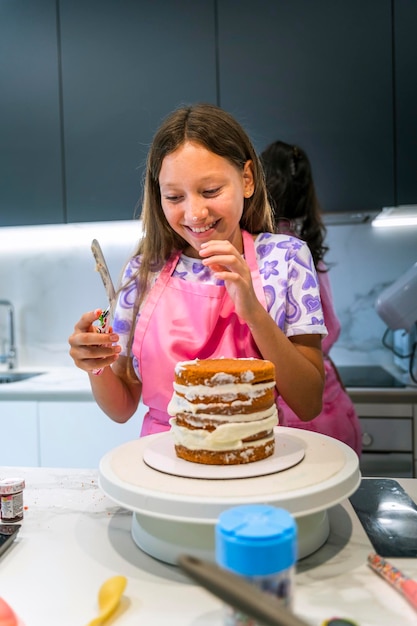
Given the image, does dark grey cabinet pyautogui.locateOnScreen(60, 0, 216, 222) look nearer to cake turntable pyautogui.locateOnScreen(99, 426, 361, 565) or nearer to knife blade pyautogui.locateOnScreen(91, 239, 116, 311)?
knife blade pyautogui.locateOnScreen(91, 239, 116, 311)

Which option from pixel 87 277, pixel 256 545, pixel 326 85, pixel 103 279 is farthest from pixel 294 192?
pixel 256 545

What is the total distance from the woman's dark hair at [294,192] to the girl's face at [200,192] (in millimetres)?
738

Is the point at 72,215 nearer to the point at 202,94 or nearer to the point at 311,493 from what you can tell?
the point at 202,94

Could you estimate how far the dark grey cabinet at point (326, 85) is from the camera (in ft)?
7.20

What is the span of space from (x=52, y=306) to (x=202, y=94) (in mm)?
1237

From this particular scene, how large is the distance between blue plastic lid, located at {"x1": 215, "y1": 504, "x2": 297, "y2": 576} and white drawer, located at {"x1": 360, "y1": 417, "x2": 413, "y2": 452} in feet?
5.30

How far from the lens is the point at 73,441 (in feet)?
7.14

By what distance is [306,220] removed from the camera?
6.19 ft

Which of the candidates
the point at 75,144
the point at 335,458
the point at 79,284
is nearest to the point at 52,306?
the point at 79,284

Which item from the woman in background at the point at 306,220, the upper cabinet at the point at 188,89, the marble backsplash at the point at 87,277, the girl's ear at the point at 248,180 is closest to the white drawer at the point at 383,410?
the woman in background at the point at 306,220

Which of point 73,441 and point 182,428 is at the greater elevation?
point 182,428

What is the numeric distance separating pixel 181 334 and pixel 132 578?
1.87 ft

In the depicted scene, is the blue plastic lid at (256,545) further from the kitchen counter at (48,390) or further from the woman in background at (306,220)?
the kitchen counter at (48,390)

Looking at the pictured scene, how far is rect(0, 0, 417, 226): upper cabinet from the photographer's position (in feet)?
7.20
